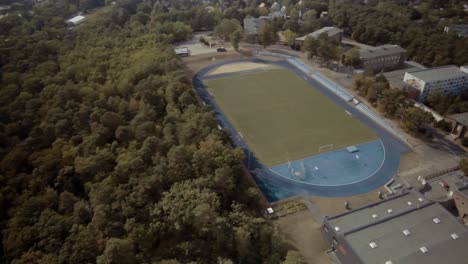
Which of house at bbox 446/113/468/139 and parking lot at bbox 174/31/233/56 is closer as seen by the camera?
house at bbox 446/113/468/139

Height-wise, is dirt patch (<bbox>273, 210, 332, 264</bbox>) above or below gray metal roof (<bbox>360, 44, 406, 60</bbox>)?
below

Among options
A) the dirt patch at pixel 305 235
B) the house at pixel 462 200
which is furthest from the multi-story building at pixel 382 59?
the dirt patch at pixel 305 235

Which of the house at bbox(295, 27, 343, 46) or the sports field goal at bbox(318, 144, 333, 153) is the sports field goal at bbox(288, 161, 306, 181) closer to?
the sports field goal at bbox(318, 144, 333, 153)

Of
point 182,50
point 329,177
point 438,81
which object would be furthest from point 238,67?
point 438,81

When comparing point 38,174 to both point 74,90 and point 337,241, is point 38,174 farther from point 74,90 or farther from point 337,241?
point 337,241

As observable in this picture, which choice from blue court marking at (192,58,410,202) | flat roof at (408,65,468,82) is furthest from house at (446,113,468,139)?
flat roof at (408,65,468,82)
